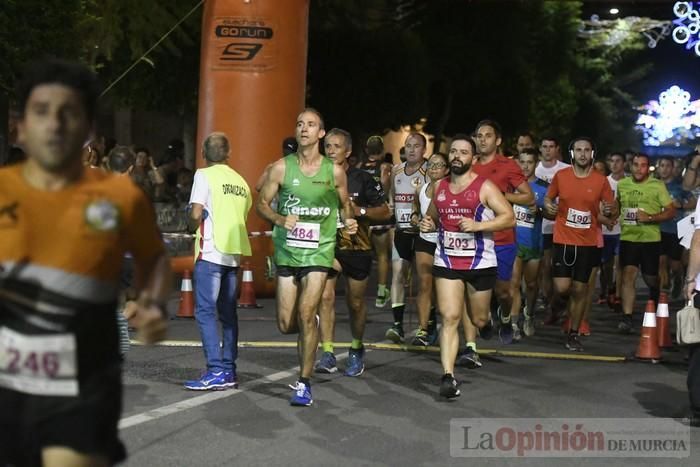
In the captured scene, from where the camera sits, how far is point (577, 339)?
14.1 metres

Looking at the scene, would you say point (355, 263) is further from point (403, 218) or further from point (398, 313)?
point (403, 218)

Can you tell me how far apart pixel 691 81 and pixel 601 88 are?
33.1m

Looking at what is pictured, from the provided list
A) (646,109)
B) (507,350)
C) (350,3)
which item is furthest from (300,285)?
(646,109)

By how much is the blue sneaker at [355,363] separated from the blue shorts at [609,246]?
6.74 meters

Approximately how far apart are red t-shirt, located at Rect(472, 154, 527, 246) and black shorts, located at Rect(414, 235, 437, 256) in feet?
2.04

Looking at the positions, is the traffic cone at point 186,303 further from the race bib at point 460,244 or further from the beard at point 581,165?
the race bib at point 460,244

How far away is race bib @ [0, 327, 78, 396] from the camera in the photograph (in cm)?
469

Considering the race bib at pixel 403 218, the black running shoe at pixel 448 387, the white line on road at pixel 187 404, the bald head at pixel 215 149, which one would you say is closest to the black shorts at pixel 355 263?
the white line on road at pixel 187 404

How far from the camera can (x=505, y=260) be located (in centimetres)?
1338

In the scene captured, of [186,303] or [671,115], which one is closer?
[186,303]

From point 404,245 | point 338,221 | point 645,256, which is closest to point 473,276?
point 338,221

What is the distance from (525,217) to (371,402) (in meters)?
5.45

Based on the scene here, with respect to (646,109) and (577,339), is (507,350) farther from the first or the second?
(646,109)

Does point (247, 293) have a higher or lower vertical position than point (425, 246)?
lower
